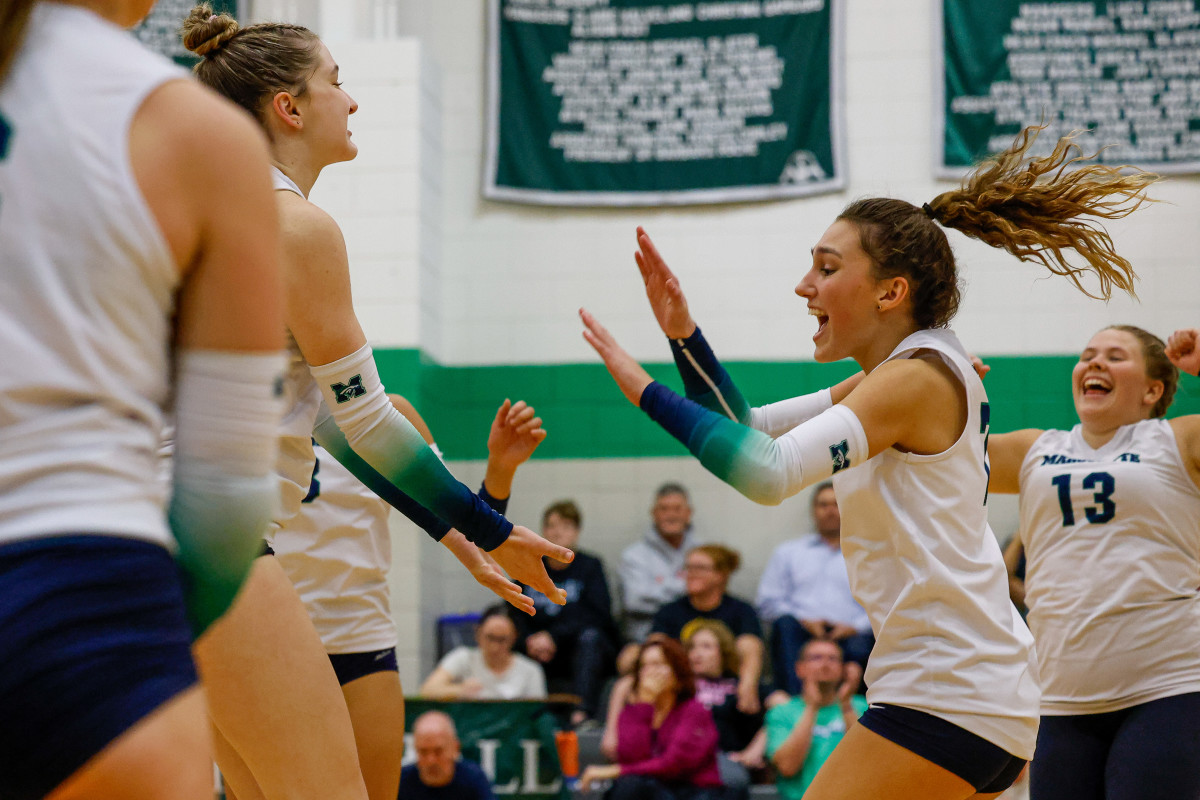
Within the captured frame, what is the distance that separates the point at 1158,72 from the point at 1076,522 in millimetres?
6045

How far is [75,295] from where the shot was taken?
1211mm

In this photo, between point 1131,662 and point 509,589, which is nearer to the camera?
point 509,589

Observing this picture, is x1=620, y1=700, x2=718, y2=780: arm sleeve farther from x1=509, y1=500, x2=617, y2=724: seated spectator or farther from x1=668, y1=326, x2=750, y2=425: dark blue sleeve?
x1=668, y1=326, x2=750, y2=425: dark blue sleeve

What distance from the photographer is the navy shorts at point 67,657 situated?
115 centimetres

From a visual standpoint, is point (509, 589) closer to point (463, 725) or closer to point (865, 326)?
point (865, 326)

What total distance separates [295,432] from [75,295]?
4.74ft

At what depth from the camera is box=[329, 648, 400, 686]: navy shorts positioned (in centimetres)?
328

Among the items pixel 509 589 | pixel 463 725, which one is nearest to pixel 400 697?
pixel 509 589

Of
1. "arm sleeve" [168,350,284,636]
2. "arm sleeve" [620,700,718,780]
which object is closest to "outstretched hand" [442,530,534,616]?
"arm sleeve" [168,350,284,636]

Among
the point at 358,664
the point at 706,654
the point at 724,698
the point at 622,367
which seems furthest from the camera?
the point at 706,654

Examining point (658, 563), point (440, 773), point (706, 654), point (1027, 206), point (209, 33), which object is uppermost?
point (209, 33)

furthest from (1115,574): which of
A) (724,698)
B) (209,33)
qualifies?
(724,698)

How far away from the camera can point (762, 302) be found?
8.88 m

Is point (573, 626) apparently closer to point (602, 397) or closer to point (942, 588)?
point (602, 397)
